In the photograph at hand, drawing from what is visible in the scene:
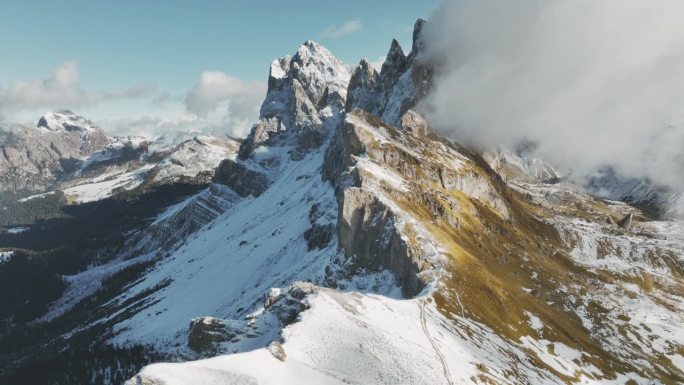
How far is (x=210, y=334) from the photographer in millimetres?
73562

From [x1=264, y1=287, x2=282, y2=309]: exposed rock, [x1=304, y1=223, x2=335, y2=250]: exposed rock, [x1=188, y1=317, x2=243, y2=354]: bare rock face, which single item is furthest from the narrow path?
[x1=304, y1=223, x2=335, y2=250]: exposed rock

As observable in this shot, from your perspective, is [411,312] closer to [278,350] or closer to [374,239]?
[278,350]

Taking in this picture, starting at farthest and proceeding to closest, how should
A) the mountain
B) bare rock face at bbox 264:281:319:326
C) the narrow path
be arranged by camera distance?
1. bare rock face at bbox 264:281:319:326
2. the narrow path
3. the mountain

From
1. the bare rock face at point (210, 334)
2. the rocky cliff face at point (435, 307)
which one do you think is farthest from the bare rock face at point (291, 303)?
the bare rock face at point (210, 334)

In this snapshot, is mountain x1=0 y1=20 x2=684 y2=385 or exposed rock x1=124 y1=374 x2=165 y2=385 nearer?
exposed rock x1=124 y1=374 x2=165 y2=385

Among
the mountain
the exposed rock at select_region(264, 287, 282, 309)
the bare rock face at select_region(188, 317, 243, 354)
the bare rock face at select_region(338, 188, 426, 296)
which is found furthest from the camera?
the bare rock face at select_region(338, 188, 426, 296)

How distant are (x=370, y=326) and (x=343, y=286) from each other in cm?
4743

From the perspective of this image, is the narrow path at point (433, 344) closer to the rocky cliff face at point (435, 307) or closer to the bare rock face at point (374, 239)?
the rocky cliff face at point (435, 307)

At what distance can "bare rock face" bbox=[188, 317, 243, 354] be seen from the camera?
72.6 metres

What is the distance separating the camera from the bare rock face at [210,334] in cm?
7262

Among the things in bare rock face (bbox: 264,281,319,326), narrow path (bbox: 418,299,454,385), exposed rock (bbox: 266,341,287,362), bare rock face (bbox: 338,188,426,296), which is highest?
bare rock face (bbox: 338,188,426,296)

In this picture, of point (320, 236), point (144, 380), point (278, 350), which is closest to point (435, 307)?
point (278, 350)

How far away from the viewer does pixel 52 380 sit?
7766 inches

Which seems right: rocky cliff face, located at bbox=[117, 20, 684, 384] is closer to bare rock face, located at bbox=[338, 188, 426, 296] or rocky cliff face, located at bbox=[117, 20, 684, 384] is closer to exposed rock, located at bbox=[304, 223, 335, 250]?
bare rock face, located at bbox=[338, 188, 426, 296]
